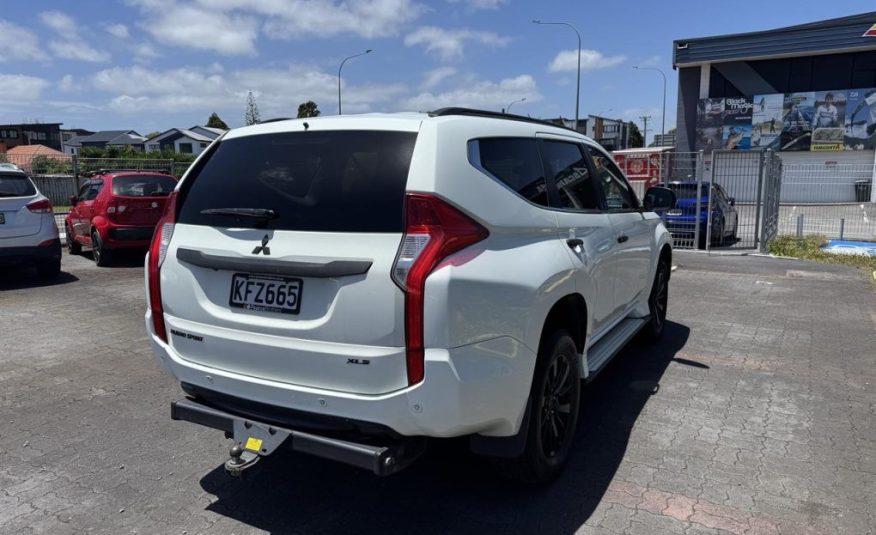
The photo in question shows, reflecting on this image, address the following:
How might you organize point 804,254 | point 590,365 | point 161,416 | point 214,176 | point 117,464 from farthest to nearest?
point 804,254 < point 161,416 < point 590,365 < point 117,464 < point 214,176

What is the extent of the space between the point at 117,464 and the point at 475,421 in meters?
2.37

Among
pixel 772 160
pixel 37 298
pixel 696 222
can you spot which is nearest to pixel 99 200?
pixel 37 298

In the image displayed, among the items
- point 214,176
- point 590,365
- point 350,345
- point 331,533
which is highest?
point 214,176

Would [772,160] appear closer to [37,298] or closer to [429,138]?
[429,138]

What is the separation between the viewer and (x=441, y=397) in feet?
8.31

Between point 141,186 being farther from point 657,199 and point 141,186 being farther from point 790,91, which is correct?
point 790,91

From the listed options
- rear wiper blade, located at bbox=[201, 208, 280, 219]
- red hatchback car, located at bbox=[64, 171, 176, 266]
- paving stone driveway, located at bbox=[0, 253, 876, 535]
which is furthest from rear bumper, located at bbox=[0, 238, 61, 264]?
rear wiper blade, located at bbox=[201, 208, 280, 219]

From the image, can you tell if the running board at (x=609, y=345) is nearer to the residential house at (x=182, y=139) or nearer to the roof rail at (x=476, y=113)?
the roof rail at (x=476, y=113)

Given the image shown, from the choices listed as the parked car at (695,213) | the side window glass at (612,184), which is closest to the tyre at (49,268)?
the side window glass at (612,184)

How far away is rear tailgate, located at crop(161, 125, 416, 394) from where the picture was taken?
2582 millimetres

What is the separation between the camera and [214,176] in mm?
3250

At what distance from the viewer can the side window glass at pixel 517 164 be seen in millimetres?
3066

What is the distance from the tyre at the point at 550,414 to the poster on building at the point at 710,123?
115 feet

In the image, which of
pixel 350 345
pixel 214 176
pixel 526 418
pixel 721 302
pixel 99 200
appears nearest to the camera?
pixel 350 345
